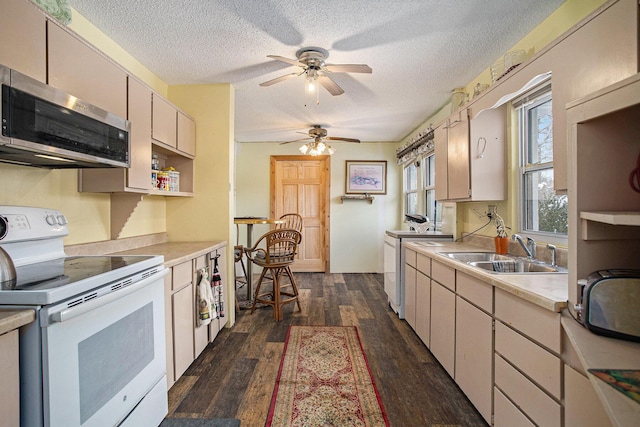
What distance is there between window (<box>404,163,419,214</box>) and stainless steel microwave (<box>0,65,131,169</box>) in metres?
3.80

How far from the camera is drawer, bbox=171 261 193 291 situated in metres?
1.81

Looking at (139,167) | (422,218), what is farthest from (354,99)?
(139,167)

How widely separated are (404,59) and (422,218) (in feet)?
5.56

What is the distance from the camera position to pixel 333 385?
1.93 m

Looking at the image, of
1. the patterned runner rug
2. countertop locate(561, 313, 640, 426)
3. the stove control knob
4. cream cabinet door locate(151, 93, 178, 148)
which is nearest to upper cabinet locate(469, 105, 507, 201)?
countertop locate(561, 313, 640, 426)

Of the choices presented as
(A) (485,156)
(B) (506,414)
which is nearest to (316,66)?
(A) (485,156)

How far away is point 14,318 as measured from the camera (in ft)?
2.73

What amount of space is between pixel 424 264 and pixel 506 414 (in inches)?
45.8

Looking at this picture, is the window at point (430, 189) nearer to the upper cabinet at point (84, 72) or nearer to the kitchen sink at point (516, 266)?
the kitchen sink at point (516, 266)

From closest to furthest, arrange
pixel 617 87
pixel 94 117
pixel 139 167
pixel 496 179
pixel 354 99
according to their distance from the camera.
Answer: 1. pixel 617 87
2. pixel 94 117
3. pixel 139 167
4. pixel 496 179
5. pixel 354 99

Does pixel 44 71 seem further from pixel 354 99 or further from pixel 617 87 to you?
pixel 354 99

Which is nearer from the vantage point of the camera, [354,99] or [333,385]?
[333,385]

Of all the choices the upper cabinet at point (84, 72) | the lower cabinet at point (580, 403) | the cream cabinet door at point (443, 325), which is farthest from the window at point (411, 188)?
the upper cabinet at point (84, 72)

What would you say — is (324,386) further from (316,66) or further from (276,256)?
(316,66)
